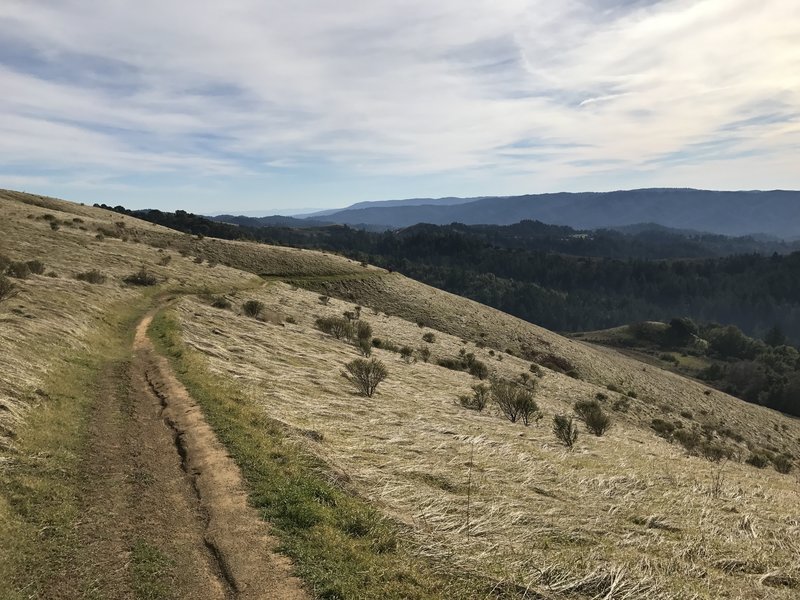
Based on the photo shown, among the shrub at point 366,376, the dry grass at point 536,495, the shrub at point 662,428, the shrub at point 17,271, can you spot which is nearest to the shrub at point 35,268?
the shrub at point 17,271

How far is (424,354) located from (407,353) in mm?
2681

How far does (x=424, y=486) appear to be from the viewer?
11.4 m

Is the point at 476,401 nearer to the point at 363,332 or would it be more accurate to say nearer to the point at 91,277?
the point at 363,332

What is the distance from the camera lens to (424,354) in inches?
1623

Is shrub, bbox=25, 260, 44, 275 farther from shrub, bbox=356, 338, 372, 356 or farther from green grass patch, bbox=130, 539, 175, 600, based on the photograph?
green grass patch, bbox=130, 539, 175, 600

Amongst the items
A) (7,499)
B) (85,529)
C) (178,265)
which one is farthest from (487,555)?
(178,265)

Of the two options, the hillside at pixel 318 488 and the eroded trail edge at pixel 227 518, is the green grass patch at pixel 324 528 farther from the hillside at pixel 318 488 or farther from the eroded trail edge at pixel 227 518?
the eroded trail edge at pixel 227 518

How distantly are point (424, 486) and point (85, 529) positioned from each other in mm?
6881

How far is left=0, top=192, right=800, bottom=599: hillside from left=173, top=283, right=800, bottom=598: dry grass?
0.07 m

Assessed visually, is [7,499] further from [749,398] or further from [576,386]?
[749,398]

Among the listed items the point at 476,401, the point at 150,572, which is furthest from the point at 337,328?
the point at 150,572

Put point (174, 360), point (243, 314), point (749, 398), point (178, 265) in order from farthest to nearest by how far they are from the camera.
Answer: point (749, 398), point (178, 265), point (243, 314), point (174, 360)

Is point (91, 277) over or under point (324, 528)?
over

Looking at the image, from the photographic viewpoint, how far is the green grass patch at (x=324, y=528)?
7.28 metres
